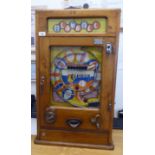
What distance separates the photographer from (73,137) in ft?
3.01

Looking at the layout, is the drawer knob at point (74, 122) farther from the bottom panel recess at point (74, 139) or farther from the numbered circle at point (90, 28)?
the numbered circle at point (90, 28)

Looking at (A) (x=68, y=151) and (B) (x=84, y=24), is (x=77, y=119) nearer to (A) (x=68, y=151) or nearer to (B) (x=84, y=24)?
(A) (x=68, y=151)

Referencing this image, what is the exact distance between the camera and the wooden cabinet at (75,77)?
839 millimetres

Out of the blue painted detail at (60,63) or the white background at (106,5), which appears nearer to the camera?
the blue painted detail at (60,63)

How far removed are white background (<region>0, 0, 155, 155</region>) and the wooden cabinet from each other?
497mm

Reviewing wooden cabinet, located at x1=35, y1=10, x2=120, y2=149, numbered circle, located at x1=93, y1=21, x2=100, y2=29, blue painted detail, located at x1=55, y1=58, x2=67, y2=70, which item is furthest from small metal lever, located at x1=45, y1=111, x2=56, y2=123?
numbered circle, located at x1=93, y1=21, x2=100, y2=29
